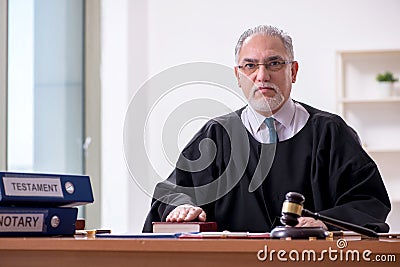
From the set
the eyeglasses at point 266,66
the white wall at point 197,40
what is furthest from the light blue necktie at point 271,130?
the white wall at point 197,40

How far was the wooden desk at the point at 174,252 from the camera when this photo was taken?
49.8 inches

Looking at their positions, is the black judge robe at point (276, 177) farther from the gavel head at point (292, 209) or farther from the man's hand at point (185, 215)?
the gavel head at point (292, 209)

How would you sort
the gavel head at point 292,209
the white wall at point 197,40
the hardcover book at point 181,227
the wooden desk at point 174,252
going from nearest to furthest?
the wooden desk at point 174,252 < the gavel head at point 292,209 < the hardcover book at point 181,227 < the white wall at point 197,40

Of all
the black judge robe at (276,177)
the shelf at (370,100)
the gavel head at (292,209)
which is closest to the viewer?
the gavel head at (292,209)

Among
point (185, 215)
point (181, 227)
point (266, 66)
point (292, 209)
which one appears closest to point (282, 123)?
point (266, 66)

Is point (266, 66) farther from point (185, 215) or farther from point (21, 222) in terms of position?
point (21, 222)

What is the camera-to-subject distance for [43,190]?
1.52 metres

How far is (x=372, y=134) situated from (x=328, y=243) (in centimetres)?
417

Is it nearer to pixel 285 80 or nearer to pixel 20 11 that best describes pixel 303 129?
pixel 285 80

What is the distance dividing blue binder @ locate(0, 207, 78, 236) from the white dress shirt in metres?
1.09

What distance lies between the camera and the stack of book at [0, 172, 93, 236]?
4.84ft

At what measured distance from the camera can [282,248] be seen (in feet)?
4.17

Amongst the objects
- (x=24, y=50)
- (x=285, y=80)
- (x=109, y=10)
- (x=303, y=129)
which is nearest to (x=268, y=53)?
(x=285, y=80)

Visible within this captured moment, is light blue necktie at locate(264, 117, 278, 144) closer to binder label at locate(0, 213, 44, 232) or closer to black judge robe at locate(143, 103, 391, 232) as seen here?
black judge robe at locate(143, 103, 391, 232)
